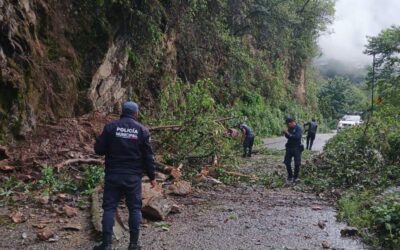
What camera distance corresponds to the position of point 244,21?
2636 centimetres

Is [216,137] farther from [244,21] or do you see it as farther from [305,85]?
[305,85]

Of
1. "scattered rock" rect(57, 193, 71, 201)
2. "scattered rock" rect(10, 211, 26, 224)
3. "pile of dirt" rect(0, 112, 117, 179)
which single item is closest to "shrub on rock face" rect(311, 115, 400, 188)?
"pile of dirt" rect(0, 112, 117, 179)

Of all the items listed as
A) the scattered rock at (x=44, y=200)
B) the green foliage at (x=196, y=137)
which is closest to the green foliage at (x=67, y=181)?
the scattered rock at (x=44, y=200)

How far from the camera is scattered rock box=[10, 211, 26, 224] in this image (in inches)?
262

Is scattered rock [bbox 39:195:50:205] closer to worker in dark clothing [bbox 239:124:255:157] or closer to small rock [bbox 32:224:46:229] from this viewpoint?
small rock [bbox 32:224:46:229]

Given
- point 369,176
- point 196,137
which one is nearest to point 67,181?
point 196,137

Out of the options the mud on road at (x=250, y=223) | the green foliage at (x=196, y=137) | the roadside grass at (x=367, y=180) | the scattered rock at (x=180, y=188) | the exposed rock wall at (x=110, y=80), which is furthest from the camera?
the exposed rock wall at (x=110, y=80)

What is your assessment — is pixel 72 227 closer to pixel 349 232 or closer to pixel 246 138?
pixel 349 232

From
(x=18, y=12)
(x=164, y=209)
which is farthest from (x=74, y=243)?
(x=18, y=12)

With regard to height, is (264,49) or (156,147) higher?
(264,49)

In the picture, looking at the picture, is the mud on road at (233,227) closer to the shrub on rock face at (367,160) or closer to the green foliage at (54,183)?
the green foliage at (54,183)

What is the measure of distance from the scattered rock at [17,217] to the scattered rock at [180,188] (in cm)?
294

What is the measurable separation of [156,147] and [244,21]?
16608mm

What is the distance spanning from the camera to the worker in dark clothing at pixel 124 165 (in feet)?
17.9
